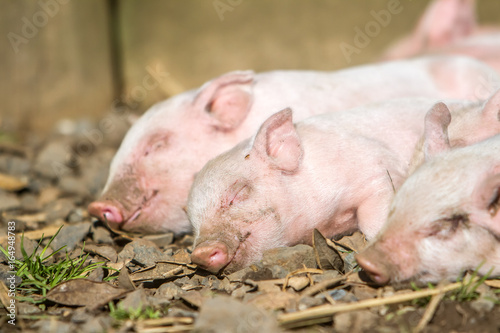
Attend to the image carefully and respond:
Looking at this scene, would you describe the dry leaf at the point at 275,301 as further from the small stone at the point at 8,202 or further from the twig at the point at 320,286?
the small stone at the point at 8,202

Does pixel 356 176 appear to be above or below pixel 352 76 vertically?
below

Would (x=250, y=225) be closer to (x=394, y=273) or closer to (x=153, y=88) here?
(x=394, y=273)

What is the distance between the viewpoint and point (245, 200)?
3107 millimetres

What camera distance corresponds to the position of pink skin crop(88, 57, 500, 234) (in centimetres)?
395

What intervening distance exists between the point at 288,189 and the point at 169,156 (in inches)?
43.4

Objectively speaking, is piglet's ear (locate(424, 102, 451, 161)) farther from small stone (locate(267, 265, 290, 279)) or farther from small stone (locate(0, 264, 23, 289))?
small stone (locate(0, 264, 23, 289))

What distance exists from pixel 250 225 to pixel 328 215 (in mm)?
475

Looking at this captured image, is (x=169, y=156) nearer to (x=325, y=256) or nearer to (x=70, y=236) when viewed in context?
(x=70, y=236)

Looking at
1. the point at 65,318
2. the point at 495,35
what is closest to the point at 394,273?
the point at 65,318

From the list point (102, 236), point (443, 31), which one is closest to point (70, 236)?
point (102, 236)

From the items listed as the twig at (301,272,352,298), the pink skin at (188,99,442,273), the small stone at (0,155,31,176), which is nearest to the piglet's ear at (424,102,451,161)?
the pink skin at (188,99,442,273)

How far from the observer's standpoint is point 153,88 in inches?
307

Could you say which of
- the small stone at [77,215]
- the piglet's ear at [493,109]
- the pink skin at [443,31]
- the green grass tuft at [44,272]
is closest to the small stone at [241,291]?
the green grass tuft at [44,272]

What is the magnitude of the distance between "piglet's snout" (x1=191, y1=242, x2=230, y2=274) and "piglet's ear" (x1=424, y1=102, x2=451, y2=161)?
1084 mm
